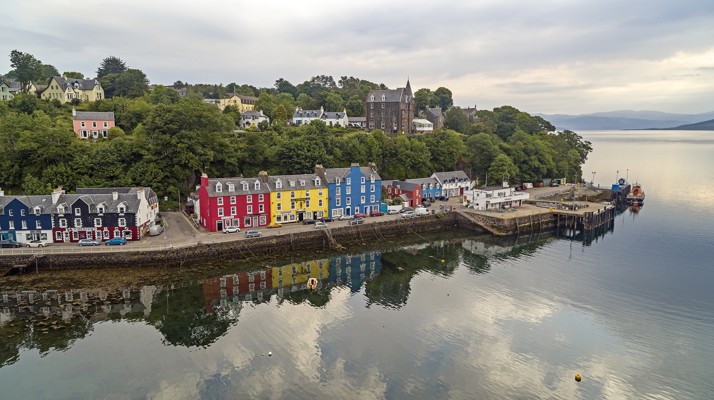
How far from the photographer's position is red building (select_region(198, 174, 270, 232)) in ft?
144

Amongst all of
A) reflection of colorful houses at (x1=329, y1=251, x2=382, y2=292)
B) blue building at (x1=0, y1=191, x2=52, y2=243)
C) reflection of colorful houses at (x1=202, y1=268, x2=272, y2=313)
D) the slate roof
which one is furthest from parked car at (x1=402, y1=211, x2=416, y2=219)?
blue building at (x1=0, y1=191, x2=52, y2=243)

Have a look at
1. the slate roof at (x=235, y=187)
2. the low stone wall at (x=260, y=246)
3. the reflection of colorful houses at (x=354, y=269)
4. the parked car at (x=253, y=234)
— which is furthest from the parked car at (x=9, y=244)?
the reflection of colorful houses at (x=354, y=269)

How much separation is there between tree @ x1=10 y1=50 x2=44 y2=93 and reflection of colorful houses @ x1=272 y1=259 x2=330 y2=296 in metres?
73.9

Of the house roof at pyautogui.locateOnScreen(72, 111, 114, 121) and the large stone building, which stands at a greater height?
the large stone building

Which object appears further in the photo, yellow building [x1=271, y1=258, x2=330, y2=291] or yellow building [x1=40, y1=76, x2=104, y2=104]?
yellow building [x1=40, y1=76, x2=104, y2=104]

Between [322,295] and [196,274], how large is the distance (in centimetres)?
1112

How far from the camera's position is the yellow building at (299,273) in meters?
35.9

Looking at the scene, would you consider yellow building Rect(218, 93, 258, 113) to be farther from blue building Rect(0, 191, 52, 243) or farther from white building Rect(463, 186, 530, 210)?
blue building Rect(0, 191, 52, 243)

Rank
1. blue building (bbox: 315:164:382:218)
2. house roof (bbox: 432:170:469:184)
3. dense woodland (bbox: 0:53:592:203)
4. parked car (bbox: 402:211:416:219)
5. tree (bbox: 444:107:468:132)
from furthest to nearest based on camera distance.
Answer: tree (bbox: 444:107:468:132) < house roof (bbox: 432:170:469:184) < parked car (bbox: 402:211:416:219) < blue building (bbox: 315:164:382:218) < dense woodland (bbox: 0:53:592:203)

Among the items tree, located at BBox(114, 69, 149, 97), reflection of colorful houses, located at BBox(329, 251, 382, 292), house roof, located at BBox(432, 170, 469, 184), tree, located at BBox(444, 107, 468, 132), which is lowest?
reflection of colorful houses, located at BBox(329, 251, 382, 292)

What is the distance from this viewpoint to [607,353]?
2500 centimetres

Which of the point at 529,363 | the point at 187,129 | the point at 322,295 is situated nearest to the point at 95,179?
the point at 187,129

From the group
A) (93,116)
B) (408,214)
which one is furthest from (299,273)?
(93,116)

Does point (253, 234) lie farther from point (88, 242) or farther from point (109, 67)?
point (109, 67)
